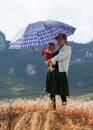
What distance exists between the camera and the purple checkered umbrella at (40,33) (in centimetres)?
1062

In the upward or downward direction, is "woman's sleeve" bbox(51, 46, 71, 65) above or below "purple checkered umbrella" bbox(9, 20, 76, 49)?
below

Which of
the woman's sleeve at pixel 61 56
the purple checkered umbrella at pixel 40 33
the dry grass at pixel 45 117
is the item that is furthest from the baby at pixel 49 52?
the dry grass at pixel 45 117

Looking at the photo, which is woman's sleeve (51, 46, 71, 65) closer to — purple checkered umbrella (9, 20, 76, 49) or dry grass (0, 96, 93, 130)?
purple checkered umbrella (9, 20, 76, 49)

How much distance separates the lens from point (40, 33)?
1073cm

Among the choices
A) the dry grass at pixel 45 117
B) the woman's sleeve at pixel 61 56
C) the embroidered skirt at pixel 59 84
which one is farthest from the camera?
the embroidered skirt at pixel 59 84

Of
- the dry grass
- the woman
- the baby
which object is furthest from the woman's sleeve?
the dry grass

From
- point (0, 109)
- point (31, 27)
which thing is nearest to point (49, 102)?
point (0, 109)

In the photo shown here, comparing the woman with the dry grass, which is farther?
the woman

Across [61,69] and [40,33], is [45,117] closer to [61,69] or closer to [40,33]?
[61,69]

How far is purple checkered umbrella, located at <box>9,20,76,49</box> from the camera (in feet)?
34.9

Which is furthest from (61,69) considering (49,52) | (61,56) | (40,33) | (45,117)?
(45,117)

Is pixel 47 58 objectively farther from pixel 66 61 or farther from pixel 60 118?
pixel 60 118

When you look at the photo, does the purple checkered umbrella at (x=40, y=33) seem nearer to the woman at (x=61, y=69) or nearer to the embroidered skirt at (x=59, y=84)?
the woman at (x=61, y=69)

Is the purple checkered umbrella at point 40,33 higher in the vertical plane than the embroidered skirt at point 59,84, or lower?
higher
